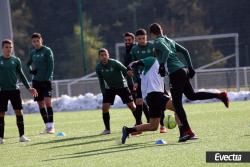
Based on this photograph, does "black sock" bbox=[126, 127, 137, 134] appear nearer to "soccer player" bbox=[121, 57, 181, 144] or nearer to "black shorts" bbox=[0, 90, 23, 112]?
"soccer player" bbox=[121, 57, 181, 144]

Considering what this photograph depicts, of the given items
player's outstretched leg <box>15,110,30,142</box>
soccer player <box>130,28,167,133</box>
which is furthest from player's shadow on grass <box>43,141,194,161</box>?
player's outstretched leg <box>15,110,30,142</box>

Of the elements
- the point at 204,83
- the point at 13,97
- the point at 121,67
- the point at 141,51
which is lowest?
the point at 204,83

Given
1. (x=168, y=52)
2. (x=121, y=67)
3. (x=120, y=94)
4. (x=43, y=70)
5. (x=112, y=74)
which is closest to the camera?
(x=168, y=52)

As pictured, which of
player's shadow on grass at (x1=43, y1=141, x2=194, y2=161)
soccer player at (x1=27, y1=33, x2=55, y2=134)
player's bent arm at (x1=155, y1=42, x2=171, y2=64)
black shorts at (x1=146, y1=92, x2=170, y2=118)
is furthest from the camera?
soccer player at (x1=27, y1=33, x2=55, y2=134)

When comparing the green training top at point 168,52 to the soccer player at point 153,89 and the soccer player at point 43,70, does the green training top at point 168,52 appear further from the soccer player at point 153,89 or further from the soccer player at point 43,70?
the soccer player at point 43,70

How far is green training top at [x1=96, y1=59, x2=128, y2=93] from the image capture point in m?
17.0

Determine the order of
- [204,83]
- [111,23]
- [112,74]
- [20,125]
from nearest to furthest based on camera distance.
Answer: [20,125]
[112,74]
[204,83]
[111,23]

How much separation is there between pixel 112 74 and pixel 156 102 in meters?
3.57

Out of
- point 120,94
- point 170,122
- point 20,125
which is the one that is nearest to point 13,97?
point 20,125

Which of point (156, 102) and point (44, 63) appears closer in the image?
Answer: point (156, 102)

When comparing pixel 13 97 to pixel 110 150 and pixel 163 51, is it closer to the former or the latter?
pixel 110 150

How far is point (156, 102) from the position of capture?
13523mm

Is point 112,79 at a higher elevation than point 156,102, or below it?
higher

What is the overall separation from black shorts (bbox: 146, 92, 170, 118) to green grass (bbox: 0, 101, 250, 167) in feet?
1.78
